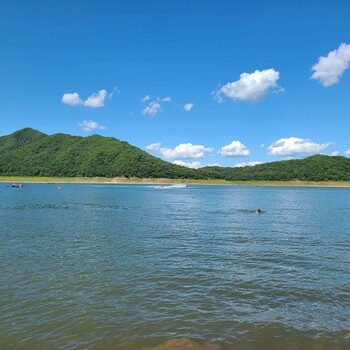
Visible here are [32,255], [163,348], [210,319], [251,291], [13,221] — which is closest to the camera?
[163,348]

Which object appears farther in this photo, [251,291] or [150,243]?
[150,243]

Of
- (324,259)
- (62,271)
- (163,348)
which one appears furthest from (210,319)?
(324,259)

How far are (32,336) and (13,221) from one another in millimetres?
30685

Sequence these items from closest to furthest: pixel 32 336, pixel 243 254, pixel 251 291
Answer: pixel 32 336
pixel 251 291
pixel 243 254

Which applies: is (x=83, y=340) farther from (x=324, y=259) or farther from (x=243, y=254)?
(x=324, y=259)

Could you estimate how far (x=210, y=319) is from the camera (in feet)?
38.0

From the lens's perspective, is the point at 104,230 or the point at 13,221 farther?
the point at 13,221

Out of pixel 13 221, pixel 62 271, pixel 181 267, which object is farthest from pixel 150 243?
pixel 13 221

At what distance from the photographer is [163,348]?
31.3ft

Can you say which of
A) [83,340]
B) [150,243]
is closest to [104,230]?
[150,243]

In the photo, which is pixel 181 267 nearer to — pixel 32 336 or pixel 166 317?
pixel 166 317

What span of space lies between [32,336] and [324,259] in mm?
18292

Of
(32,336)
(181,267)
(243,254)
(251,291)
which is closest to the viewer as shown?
(32,336)

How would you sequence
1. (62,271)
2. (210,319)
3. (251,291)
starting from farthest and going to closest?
(62,271) → (251,291) → (210,319)
